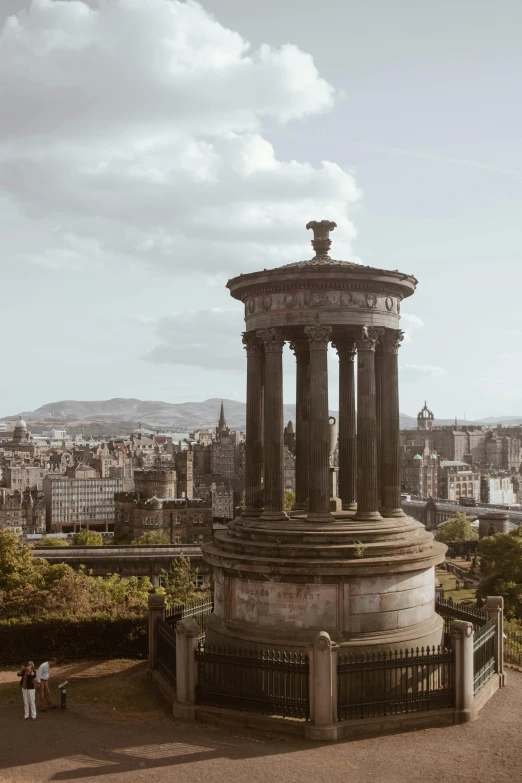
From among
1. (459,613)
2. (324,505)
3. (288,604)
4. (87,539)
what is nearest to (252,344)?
(324,505)

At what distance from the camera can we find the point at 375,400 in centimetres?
2825

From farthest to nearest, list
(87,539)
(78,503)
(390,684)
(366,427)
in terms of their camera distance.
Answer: (78,503)
(87,539)
(366,427)
(390,684)

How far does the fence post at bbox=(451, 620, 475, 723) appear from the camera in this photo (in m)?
23.0

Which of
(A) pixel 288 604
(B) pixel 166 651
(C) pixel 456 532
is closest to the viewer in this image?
(A) pixel 288 604

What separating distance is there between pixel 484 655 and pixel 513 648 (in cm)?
805

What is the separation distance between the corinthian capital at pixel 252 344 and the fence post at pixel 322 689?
11.0 meters

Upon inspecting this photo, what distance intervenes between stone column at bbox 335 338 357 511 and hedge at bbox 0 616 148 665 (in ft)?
31.4

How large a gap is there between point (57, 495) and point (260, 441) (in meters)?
162

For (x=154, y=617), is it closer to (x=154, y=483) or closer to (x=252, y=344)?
(x=252, y=344)

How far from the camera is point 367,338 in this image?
2745cm

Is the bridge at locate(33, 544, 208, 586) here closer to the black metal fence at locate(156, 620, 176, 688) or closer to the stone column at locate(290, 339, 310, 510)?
the stone column at locate(290, 339, 310, 510)

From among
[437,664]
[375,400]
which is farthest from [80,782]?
[375,400]

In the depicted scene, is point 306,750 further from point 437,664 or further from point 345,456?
point 345,456

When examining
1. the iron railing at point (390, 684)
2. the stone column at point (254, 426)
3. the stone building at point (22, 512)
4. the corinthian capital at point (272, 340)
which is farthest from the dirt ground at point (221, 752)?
the stone building at point (22, 512)
